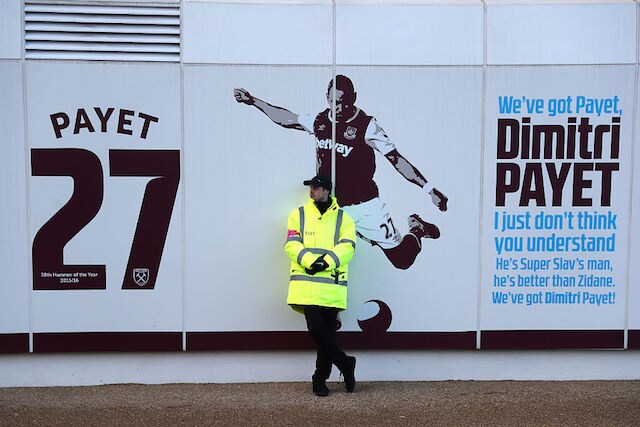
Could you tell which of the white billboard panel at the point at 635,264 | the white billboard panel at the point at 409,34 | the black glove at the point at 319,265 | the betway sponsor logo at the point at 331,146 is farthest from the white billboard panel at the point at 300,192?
the white billboard panel at the point at 635,264

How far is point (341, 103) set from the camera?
771 centimetres

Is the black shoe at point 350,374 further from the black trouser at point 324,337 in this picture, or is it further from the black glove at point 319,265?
the black glove at point 319,265

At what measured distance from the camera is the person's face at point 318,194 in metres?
7.23

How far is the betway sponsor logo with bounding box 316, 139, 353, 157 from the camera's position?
773 cm

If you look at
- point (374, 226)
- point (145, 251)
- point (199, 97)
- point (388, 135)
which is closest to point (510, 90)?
point (388, 135)

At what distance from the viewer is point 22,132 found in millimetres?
7535

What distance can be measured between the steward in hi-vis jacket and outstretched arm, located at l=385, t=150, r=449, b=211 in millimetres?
793

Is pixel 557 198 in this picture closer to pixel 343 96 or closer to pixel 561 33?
pixel 561 33

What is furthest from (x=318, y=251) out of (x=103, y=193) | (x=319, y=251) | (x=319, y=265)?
(x=103, y=193)

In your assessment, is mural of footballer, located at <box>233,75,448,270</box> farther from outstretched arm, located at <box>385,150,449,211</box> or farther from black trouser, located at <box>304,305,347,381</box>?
black trouser, located at <box>304,305,347,381</box>

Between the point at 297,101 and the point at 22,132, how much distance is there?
2.63 m

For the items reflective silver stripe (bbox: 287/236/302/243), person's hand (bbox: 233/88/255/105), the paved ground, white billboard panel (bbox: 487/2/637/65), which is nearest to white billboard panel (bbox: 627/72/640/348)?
the paved ground

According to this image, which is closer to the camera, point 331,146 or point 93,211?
point 93,211

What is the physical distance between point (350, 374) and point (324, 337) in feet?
1.65
